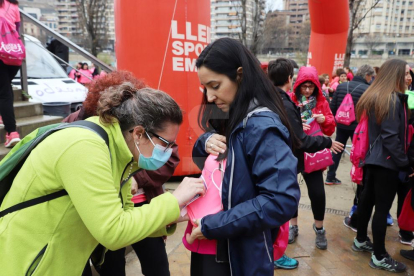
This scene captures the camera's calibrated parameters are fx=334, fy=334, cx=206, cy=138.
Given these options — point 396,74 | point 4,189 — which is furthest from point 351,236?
point 4,189

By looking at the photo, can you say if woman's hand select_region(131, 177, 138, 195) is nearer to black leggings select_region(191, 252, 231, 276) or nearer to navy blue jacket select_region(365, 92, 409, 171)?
black leggings select_region(191, 252, 231, 276)

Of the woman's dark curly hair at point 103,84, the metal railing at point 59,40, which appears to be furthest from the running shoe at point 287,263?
the metal railing at point 59,40

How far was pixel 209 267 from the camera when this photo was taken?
5.57ft

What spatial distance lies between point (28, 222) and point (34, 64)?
291 inches

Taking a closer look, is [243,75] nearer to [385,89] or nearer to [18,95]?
[385,89]

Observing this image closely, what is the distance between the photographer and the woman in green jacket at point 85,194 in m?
1.22

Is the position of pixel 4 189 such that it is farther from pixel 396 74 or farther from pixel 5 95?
pixel 396 74

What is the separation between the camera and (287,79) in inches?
125

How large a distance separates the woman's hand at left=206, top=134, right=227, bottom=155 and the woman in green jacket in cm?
28

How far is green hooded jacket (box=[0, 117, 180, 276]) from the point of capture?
1213 mm

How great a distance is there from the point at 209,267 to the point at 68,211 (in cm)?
78

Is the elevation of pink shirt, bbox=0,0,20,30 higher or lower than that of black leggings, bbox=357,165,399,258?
higher

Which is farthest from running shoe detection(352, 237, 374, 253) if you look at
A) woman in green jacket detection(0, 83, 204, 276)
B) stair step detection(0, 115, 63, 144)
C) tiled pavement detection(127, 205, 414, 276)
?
stair step detection(0, 115, 63, 144)

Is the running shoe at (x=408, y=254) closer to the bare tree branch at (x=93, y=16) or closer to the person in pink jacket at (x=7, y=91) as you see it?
the person in pink jacket at (x=7, y=91)
